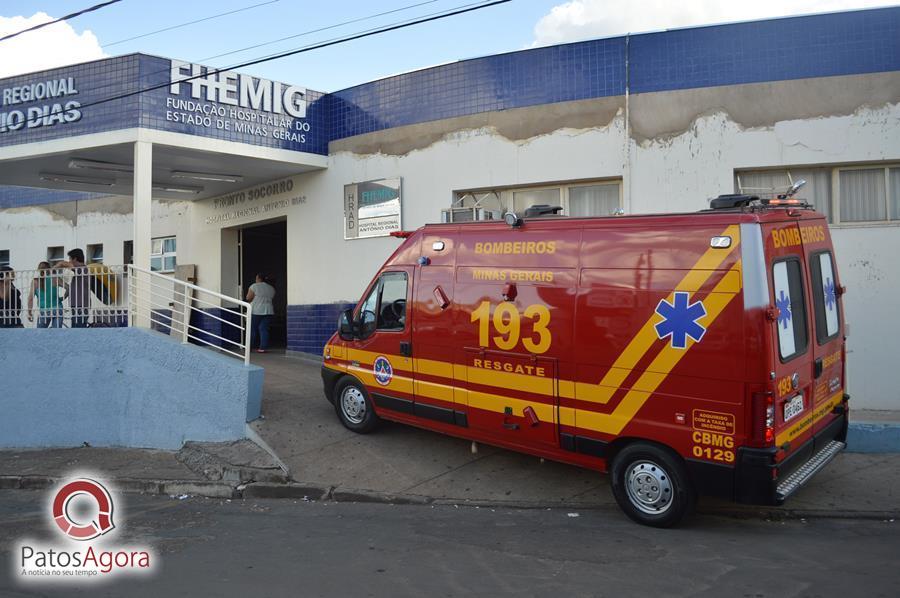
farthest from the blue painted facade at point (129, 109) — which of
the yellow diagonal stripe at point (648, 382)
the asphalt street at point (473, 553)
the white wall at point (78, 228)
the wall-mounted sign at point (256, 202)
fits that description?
the yellow diagonal stripe at point (648, 382)

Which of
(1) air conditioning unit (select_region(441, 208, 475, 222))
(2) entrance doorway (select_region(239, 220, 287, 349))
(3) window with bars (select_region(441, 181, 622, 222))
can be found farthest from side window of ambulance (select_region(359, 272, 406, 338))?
(2) entrance doorway (select_region(239, 220, 287, 349))

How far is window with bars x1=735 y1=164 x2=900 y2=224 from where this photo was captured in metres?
9.34

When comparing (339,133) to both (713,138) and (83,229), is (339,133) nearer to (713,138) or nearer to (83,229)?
(713,138)

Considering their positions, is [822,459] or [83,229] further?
[83,229]

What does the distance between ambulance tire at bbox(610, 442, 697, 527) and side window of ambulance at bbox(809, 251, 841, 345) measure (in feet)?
5.79

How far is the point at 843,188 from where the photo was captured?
9.52 m

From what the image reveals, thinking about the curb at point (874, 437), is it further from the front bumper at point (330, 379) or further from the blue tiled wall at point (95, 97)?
the blue tiled wall at point (95, 97)

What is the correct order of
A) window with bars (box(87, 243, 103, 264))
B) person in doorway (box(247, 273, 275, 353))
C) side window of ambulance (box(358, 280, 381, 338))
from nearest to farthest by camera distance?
side window of ambulance (box(358, 280, 381, 338))
person in doorway (box(247, 273, 275, 353))
window with bars (box(87, 243, 103, 264))

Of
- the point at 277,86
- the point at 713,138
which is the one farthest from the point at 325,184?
the point at 713,138

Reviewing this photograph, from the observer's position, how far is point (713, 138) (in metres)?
9.73

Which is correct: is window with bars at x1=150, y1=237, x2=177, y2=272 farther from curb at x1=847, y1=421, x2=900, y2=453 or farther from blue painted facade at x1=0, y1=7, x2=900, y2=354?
curb at x1=847, y1=421, x2=900, y2=453

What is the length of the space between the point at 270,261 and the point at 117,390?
7403 millimetres

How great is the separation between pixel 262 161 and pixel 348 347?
5266 millimetres

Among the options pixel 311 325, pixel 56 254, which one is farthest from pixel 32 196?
pixel 311 325
